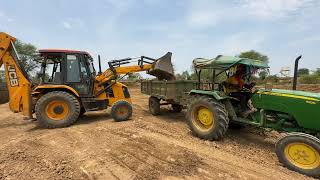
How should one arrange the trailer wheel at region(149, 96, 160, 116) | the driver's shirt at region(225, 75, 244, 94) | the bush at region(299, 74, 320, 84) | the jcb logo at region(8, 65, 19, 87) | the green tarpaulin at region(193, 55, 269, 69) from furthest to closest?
the bush at region(299, 74, 320, 84) → the trailer wheel at region(149, 96, 160, 116) → the jcb logo at region(8, 65, 19, 87) → the driver's shirt at region(225, 75, 244, 94) → the green tarpaulin at region(193, 55, 269, 69)

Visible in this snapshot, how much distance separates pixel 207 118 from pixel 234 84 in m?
1.12

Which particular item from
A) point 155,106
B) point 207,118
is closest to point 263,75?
point 207,118

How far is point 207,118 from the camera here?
261 inches

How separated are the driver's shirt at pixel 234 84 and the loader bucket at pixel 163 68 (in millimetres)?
3235

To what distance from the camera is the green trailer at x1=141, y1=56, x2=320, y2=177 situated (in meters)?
4.79

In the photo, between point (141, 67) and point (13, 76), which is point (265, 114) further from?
point (13, 76)

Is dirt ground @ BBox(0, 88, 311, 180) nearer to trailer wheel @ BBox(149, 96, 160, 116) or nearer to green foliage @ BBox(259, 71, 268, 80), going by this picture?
green foliage @ BBox(259, 71, 268, 80)

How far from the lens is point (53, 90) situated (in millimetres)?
8516

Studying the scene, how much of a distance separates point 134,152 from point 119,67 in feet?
15.3

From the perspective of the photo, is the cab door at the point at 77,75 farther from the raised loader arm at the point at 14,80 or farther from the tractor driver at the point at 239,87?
the tractor driver at the point at 239,87

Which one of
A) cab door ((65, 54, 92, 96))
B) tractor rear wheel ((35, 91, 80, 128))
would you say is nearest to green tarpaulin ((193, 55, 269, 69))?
cab door ((65, 54, 92, 96))

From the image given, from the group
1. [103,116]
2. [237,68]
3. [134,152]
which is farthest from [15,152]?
[237,68]

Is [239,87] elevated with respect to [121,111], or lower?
elevated

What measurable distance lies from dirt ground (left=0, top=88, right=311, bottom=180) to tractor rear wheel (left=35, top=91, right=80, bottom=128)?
0.39 metres
